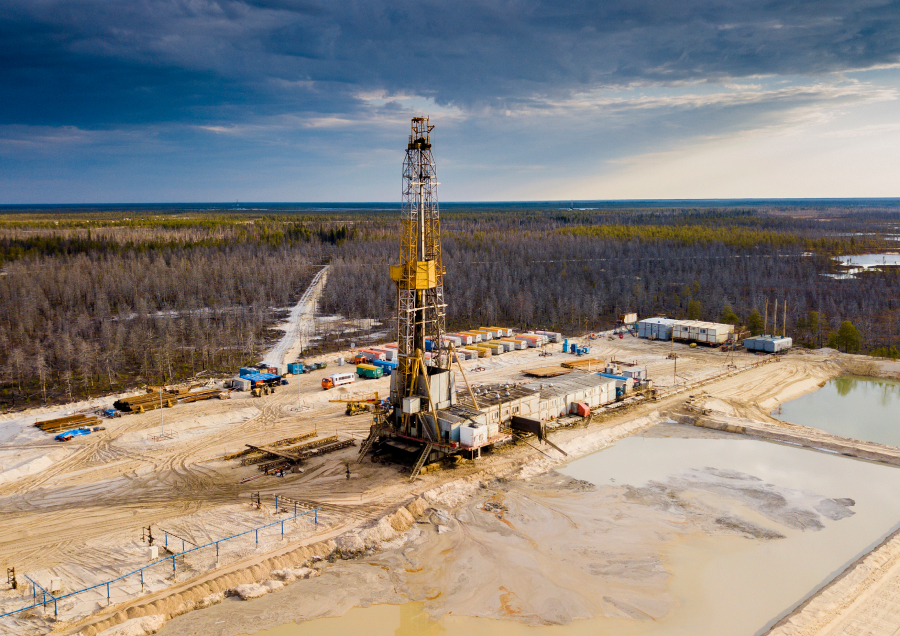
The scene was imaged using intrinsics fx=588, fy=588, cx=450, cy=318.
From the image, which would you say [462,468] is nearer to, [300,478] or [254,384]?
[300,478]

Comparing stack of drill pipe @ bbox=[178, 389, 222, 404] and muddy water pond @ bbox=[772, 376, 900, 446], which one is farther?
stack of drill pipe @ bbox=[178, 389, 222, 404]

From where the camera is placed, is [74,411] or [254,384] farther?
[254,384]

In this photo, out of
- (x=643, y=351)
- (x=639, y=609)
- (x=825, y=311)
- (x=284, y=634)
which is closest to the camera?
(x=284, y=634)

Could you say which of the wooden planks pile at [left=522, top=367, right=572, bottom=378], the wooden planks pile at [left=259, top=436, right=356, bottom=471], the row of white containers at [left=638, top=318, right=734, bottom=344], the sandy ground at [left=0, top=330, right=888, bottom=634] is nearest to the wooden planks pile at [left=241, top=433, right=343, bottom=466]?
the wooden planks pile at [left=259, top=436, right=356, bottom=471]

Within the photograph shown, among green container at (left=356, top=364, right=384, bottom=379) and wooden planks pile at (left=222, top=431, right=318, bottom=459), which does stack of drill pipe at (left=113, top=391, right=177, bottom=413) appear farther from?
green container at (left=356, top=364, right=384, bottom=379)

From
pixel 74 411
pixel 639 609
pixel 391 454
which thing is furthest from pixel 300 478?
pixel 74 411

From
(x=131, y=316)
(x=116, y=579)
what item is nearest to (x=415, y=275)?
(x=116, y=579)
